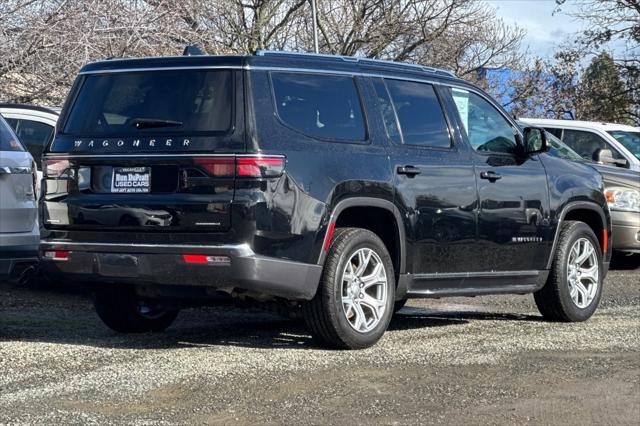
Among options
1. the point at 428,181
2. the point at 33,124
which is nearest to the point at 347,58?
the point at 428,181

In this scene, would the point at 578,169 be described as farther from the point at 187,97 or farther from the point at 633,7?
the point at 633,7

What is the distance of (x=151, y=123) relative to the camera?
24.5ft

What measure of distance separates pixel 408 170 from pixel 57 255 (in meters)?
2.37

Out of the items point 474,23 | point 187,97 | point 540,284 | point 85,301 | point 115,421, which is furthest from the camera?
point 474,23

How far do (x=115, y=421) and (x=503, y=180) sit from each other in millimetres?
4198

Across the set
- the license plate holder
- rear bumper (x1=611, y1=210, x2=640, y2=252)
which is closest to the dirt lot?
the license plate holder

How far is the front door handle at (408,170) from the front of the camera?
8.00 metres

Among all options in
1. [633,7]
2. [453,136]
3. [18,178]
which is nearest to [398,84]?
[453,136]

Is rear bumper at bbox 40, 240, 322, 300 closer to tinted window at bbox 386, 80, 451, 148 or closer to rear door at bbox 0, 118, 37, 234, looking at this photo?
rear door at bbox 0, 118, 37, 234

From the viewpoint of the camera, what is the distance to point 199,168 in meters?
7.12

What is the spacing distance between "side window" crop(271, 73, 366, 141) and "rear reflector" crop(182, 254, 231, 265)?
3.22ft

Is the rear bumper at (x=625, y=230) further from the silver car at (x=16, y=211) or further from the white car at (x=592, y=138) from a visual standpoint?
the silver car at (x=16, y=211)

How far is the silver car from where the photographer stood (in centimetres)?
826

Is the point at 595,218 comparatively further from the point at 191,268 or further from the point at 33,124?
the point at 33,124
